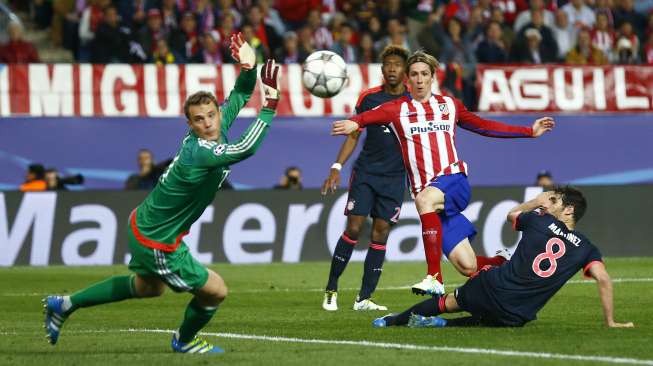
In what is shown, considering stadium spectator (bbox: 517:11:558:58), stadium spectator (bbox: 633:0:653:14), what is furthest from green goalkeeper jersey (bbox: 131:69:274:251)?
stadium spectator (bbox: 633:0:653:14)

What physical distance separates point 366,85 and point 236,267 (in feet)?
14.3

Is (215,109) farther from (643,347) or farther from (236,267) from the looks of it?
(236,267)

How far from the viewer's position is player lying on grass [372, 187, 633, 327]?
10.3 meters

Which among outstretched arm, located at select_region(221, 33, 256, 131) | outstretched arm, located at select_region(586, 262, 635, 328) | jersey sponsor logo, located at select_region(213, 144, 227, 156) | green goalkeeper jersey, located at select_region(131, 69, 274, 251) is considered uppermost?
outstretched arm, located at select_region(221, 33, 256, 131)

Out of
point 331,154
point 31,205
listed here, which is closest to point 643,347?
point 31,205

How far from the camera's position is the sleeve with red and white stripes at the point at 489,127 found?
1170cm

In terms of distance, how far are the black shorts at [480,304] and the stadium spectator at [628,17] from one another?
15520 millimetres

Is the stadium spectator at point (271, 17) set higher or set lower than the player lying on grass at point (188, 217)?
higher

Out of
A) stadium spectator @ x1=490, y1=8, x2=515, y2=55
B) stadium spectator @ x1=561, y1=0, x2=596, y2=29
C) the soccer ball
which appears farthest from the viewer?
stadium spectator @ x1=561, y1=0, x2=596, y2=29

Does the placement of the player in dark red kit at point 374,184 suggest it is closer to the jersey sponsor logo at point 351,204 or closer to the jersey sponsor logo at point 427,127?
the jersey sponsor logo at point 351,204

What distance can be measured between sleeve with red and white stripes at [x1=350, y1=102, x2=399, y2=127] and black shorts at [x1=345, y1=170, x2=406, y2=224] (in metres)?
1.71

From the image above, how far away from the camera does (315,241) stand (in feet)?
64.9

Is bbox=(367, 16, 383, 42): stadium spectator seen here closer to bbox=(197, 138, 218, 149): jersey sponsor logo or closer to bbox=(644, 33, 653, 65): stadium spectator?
bbox=(644, 33, 653, 65): stadium spectator

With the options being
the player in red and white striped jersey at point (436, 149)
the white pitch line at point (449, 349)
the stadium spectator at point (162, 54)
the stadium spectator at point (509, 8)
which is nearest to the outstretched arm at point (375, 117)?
the player in red and white striped jersey at point (436, 149)
